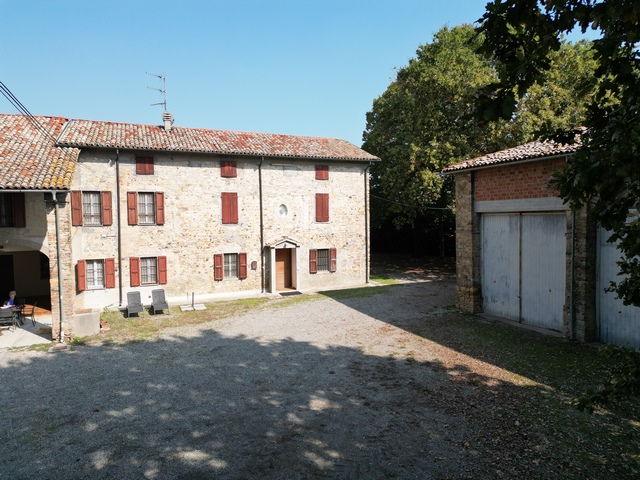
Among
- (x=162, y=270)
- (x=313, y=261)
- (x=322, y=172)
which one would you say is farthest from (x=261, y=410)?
(x=322, y=172)

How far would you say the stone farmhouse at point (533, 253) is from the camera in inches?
404

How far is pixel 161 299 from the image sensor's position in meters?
15.7

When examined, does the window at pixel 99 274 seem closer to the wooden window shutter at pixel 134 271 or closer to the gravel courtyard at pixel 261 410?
the wooden window shutter at pixel 134 271

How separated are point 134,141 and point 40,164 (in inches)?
180

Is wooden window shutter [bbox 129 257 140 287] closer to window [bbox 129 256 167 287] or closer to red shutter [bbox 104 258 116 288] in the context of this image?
window [bbox 129 256 167 287]

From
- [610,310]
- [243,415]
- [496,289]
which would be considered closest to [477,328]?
[496,289]

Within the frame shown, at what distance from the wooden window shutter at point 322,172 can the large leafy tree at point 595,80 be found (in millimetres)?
17037

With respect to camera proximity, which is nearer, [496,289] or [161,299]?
[496,289]

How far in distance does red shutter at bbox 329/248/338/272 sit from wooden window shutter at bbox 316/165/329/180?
362cm

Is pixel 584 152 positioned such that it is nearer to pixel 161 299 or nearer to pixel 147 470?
pixel 147 470

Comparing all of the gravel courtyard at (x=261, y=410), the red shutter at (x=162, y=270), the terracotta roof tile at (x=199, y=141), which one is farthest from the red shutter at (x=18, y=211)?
the red shutter at (x=162, y=270)

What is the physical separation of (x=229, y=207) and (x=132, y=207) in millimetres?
3961

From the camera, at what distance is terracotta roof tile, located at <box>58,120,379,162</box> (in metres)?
16.6

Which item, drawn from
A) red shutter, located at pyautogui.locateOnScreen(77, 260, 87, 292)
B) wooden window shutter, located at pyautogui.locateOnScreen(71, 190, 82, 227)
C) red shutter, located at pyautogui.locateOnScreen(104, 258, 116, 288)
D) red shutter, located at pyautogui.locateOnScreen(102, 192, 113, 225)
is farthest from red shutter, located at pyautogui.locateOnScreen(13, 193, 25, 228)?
red shutter, located at pyautogui.locateOnScreen(104, 258, 116, 288)
